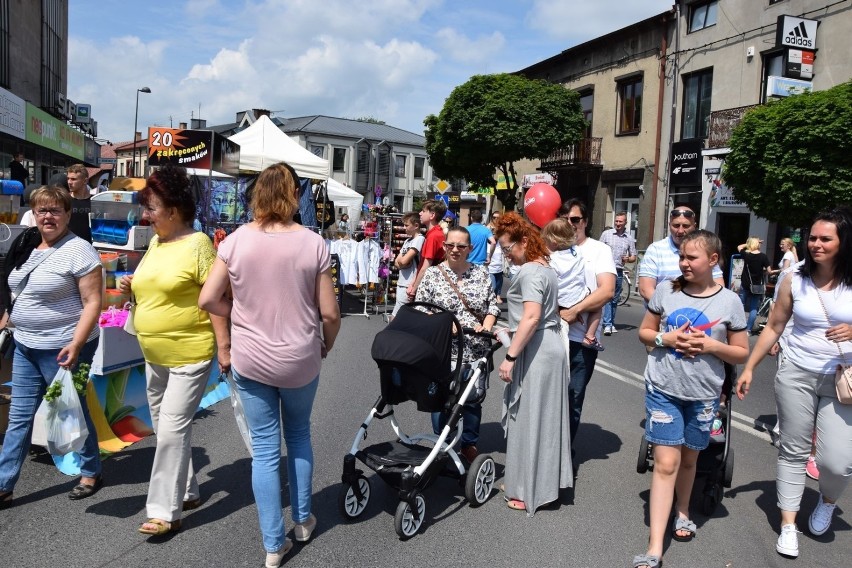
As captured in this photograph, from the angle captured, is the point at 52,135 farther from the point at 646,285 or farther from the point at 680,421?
the point at 680,421

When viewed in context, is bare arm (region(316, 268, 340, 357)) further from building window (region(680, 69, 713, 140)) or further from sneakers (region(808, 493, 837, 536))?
building window (region(680, 69, 713, 140))

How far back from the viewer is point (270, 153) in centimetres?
1434

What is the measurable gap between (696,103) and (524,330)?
22081 millimetres

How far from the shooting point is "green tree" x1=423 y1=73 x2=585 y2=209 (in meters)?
27.0

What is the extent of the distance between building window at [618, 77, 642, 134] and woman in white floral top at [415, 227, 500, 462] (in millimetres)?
23026

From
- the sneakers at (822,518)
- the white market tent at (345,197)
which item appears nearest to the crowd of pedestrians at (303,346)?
the sneakers at (822,518)

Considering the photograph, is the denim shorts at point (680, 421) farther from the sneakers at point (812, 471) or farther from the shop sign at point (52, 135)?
the shop sign at point (52, 135)

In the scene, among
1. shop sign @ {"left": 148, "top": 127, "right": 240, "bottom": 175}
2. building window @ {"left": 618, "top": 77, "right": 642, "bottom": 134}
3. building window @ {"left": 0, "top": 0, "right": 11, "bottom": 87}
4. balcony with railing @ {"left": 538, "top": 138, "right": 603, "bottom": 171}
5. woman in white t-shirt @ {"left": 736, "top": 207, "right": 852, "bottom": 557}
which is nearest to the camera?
woman in white t-shirt @ {"left": 736, "top": 207, "right": 852, "bottom": 557}

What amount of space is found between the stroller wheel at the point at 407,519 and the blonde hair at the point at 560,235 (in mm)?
1998

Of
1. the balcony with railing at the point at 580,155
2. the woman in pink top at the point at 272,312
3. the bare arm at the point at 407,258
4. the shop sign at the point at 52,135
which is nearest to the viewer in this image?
the woman in pink top at the point at 272,312

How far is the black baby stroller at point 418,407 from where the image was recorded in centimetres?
401

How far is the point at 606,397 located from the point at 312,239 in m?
4.84

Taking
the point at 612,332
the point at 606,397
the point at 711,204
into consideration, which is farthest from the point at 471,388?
the point at 711,204

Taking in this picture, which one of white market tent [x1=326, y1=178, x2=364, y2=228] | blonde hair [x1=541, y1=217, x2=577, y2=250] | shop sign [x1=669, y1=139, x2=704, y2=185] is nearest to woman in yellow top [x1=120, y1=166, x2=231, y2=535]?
blonde hair [x1=541, y1=217, x2=577, y2=250]
